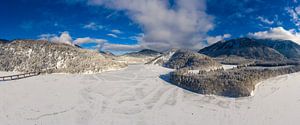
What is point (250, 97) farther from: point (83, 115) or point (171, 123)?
point (83, 115)

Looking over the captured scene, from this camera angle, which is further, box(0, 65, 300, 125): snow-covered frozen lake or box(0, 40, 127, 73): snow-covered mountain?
box(0, 40, 127, 73): snow-covered mountain

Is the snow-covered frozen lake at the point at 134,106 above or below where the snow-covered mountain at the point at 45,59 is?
below

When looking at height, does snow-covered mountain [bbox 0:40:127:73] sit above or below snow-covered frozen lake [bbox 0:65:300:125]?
above

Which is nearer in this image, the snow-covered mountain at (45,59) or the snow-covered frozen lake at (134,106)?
the snow-covered frozen lake at (134,106)

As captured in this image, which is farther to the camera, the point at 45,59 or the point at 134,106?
the point at 45,59

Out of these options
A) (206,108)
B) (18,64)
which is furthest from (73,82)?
(206,108)
